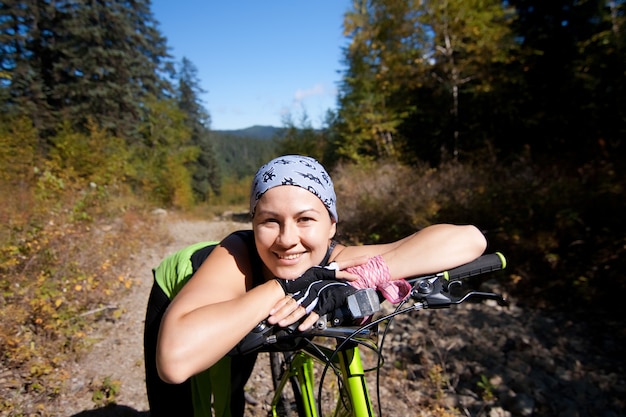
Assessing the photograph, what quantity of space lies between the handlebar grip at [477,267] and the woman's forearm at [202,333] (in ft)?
2.52

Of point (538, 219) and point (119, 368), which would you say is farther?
point (538, 219)

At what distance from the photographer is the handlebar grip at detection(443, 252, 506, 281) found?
1459 millimetres

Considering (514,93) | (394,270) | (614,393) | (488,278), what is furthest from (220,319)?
(514,93)

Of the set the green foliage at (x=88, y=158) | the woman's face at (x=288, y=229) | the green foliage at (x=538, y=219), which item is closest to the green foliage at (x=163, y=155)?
the green foliage at (x=88, y=158)

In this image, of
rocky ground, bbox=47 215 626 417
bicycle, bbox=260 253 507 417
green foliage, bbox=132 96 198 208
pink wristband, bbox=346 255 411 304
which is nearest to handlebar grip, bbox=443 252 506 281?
bicycle, bbox=260 253 507 417

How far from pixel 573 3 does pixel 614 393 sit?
1085cm

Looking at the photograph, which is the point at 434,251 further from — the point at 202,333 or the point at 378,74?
the point at 378,74

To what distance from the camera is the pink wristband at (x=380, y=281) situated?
1333 mm

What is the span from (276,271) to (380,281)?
408 millimetres

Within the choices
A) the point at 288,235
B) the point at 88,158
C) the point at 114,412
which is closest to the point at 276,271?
the point at 288,235

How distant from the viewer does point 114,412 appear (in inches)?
130

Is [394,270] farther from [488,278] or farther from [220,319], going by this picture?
[488,278]

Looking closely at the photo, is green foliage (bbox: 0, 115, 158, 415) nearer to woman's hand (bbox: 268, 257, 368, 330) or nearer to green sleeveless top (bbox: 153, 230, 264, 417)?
green sleeveless top (bbox: 153, 230, 264, 417)

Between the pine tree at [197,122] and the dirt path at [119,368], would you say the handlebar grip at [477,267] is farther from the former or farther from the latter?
the pine tree at [197,122]
